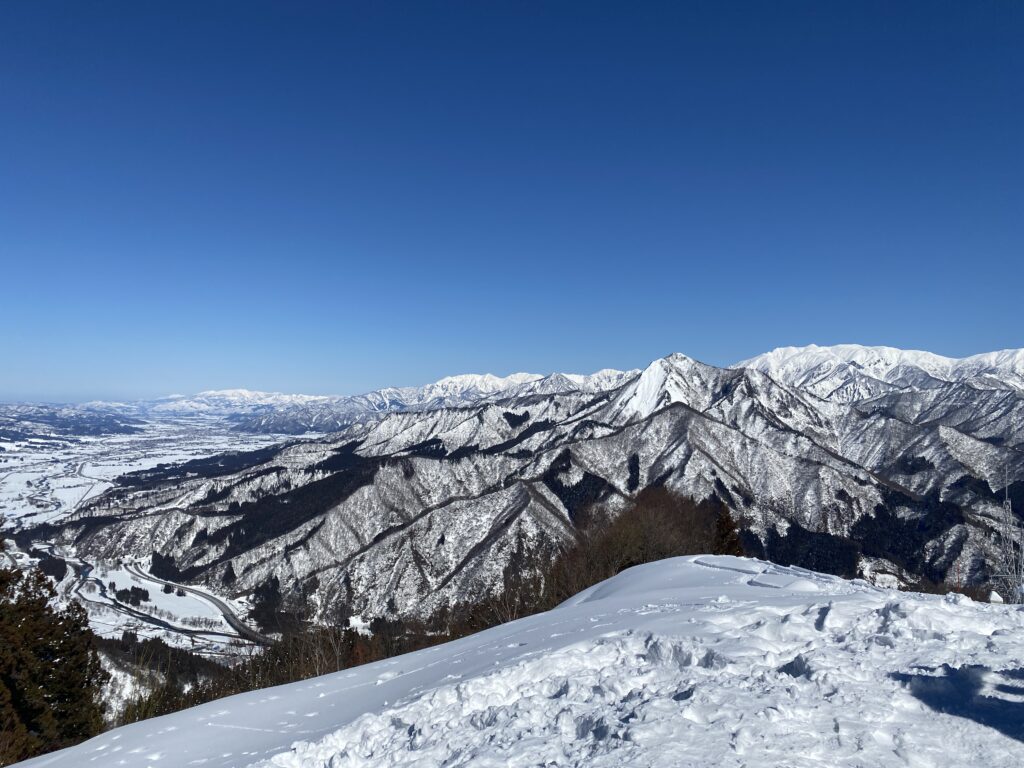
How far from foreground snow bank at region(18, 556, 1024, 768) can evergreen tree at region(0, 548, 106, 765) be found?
11.7 meters

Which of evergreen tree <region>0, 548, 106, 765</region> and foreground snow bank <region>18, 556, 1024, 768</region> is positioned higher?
foreground snow bank <region>18, 556, 1024, 768</region>

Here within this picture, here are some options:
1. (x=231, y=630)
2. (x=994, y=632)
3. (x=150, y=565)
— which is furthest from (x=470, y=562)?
(x=994, y=632)

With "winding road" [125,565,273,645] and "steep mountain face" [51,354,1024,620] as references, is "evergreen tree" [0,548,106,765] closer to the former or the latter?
"steep mountain face" [51,354,1024,620]

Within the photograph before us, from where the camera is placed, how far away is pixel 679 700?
9.23 meters

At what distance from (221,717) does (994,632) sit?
18.3 m

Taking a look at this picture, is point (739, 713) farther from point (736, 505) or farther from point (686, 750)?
point (736, 505)

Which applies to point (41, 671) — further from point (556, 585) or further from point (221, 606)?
point (221, 606)

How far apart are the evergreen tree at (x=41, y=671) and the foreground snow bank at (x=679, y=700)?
11.7 meters

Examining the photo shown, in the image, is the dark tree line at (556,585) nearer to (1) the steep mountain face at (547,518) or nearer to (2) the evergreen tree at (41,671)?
(2) the evergreen tree at (41,671)

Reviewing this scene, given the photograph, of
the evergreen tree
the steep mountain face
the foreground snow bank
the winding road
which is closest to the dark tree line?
the evergreen tree

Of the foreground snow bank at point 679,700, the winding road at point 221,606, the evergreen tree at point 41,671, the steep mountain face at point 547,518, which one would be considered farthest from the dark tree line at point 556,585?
the winding road at point 221,606

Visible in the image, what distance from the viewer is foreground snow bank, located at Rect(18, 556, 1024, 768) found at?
24.6 feet

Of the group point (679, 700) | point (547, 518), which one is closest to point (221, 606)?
point (547, 518)

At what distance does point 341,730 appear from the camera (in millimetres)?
11320
